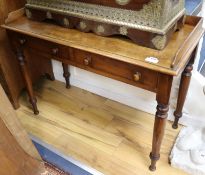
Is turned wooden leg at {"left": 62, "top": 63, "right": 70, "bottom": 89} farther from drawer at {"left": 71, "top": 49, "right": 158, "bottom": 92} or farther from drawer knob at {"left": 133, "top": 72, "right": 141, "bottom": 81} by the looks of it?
drawer knob at {"left": 133, "top": 72, "right": 141, "bottom": 81}

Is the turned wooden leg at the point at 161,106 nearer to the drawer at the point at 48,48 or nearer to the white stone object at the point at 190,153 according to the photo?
the white stone object at the point at 190,153

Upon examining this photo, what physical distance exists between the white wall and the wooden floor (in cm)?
5

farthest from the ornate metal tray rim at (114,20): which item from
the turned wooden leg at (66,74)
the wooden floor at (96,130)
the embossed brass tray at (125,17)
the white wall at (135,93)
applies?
the wooden floor at (96,130)

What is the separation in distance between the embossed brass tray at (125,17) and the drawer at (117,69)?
125 mm

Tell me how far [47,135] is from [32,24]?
0.71 meters

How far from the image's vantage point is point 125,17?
106 centimetres

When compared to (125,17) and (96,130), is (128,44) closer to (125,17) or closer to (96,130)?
(125,17)

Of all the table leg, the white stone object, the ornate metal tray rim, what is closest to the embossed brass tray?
the ornate metal tray rim

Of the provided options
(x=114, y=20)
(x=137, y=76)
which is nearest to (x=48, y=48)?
(x=114, y=20)

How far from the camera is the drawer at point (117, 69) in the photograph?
1011 mm

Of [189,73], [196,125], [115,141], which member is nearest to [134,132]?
[115,141]

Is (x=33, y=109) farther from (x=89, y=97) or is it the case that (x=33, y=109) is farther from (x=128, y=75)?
(x=128, y=75)

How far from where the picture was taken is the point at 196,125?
153cm

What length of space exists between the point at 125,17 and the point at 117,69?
0.23 m
